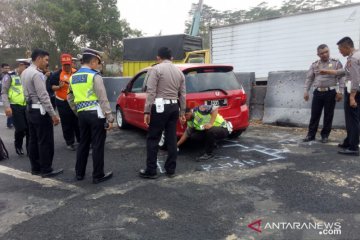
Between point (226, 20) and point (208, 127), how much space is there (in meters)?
64.7

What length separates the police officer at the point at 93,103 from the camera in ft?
14.1

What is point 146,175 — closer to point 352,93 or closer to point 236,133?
point 236,133

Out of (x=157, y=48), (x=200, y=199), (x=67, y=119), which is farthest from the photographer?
(x=157, y=48)

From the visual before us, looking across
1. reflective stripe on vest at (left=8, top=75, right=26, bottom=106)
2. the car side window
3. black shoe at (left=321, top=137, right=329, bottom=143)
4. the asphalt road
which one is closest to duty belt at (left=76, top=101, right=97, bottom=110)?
the asphalt road

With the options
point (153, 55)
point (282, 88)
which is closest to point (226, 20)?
point (153, 55)

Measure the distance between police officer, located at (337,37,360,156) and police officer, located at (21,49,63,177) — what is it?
14.8ft

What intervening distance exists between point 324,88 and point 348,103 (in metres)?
0.82

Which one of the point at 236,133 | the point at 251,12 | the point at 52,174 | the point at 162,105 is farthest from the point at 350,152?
the point at 251,12

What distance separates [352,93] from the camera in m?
5.04

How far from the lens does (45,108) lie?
4.64 metres

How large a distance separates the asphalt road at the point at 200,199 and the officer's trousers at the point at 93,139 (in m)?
0.23

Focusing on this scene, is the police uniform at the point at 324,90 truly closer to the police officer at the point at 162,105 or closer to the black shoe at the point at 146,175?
the police officer at the point at 162,105

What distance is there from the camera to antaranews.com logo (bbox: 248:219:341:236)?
3.01 meters

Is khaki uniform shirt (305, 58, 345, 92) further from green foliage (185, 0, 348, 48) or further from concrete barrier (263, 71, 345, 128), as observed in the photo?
green foliage (185, 0, 348, 48)
